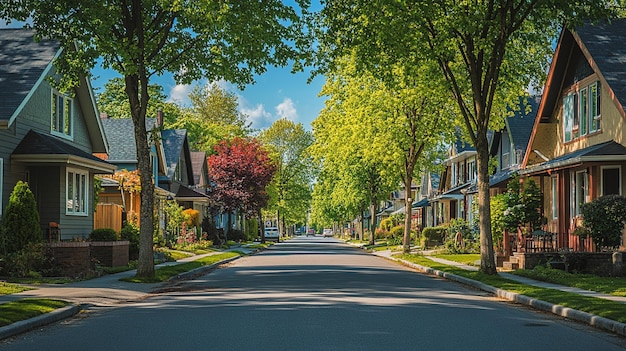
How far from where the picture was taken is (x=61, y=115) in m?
32.4

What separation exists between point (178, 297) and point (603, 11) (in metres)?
14.0

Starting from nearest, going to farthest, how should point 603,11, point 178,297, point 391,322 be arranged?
point 391,322 → point 178,297 → point 603,11

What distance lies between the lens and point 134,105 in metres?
25.6

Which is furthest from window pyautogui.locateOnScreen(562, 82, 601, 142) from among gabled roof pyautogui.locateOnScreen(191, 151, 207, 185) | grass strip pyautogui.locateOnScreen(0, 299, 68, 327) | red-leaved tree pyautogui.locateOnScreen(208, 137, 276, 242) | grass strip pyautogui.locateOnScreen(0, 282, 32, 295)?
gabled roof pyautogui.locateOnScreen(191, 151, 207, 185)

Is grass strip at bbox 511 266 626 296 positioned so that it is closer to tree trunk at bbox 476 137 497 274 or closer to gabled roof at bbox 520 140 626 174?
tree trunk at bbox 476 137 497 274

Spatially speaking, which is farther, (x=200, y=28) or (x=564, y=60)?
(x=564, y=60)

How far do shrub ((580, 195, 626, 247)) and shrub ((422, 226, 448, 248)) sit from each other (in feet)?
92.2

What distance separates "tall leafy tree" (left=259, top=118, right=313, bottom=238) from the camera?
333ft

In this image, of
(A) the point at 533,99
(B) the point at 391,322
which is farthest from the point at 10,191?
(A) the point at 533,99

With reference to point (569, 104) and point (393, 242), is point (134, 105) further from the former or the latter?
point (393, 242)

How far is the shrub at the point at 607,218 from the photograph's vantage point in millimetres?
26297

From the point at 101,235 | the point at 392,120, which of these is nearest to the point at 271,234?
the point at 392,120

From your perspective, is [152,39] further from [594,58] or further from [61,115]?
[594,58]

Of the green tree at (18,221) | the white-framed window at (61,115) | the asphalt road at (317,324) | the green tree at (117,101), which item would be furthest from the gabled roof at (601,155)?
the green tree at (117,101)
